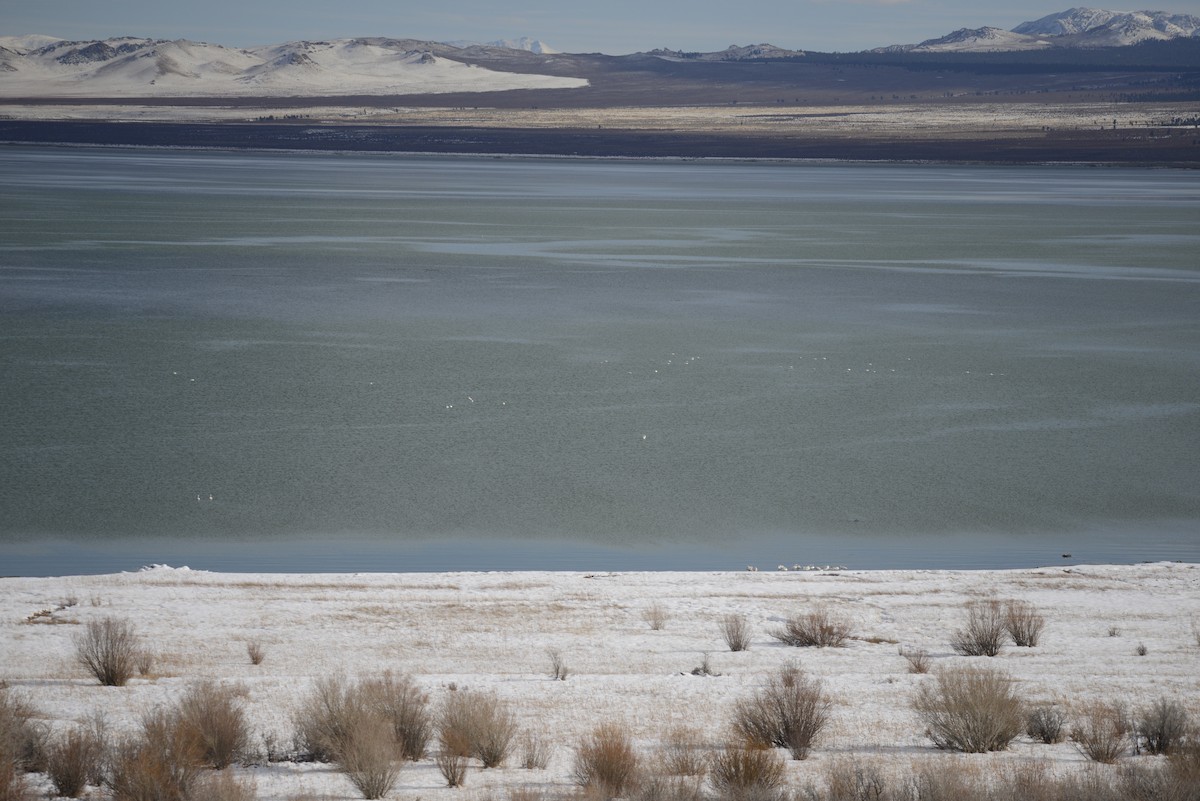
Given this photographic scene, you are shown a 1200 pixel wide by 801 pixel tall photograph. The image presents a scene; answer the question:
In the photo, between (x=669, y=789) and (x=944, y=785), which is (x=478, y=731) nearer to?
(x=669, y=789)

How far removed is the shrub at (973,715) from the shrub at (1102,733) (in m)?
0.25

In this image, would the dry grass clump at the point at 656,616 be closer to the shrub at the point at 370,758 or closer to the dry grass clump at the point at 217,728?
the shrub at the point at 370,758

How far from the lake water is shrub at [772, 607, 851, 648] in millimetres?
2421

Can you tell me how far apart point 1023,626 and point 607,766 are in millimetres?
3250

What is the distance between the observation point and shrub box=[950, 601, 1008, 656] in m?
6.94

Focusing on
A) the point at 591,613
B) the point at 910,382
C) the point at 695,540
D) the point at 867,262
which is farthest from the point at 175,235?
the point at 591,613

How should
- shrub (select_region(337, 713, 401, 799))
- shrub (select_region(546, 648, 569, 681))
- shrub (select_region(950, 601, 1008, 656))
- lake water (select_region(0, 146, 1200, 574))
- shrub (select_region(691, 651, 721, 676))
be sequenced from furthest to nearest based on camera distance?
1. lake water (select_region(0, 146, 1200, 574))
2. shrub (select_region(950, 601, 1008, 656))
3. shrub (select_region(691, 651, 721, 676))
4. shrub (select_region(546, 648, 569, 681))
5. shrub (select_region(337, 713, 401, 799))

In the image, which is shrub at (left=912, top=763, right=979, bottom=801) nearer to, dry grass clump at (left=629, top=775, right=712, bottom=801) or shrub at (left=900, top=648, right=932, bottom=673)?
dry grass clump at (left=629, top=775, right=712, bottom=801)

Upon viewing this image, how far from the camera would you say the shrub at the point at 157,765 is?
4.50 m

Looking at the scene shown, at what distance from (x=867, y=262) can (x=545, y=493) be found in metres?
17.4

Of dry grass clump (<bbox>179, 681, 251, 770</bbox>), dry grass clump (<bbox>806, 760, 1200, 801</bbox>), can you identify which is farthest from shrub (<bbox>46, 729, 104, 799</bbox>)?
dry grass clump (<bbox>806, 760, 1200, 801</bbox>)

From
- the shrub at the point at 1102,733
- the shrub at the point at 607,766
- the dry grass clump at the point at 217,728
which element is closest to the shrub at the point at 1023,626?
the shrub at the point at 1102,733

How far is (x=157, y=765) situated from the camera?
462 centimetres

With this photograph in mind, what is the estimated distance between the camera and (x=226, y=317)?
776 inches
